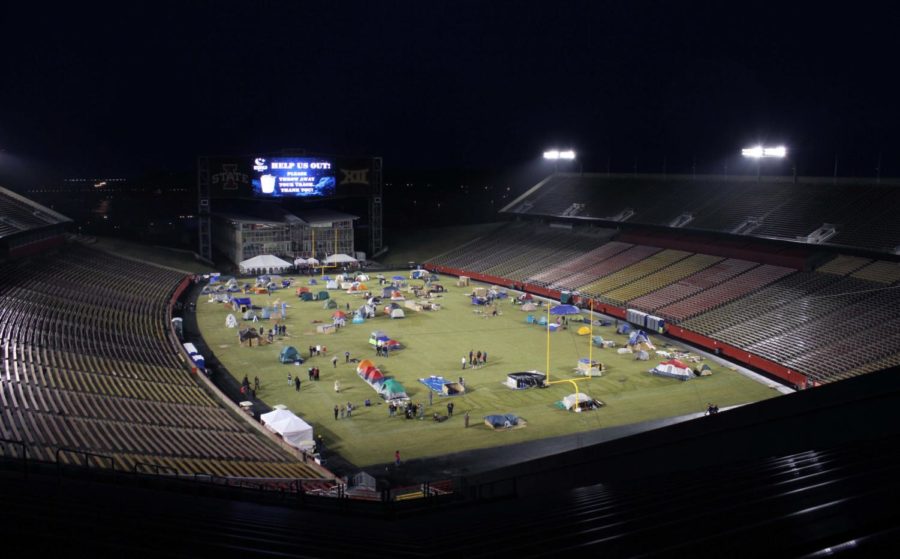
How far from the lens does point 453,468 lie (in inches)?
911

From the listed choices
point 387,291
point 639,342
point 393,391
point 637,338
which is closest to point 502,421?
point 393,391

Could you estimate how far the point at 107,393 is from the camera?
25656 mm

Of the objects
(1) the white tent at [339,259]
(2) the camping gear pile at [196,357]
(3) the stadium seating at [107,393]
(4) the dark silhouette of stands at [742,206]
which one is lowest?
(1) the white tent at [339,259]

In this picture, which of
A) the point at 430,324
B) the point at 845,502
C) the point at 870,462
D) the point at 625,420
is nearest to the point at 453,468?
the point at 625,420

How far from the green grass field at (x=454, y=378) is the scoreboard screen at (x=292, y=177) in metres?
23.3

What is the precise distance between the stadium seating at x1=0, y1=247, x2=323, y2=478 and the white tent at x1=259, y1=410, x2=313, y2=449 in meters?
0.57

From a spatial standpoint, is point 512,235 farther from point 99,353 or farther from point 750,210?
point 99,353

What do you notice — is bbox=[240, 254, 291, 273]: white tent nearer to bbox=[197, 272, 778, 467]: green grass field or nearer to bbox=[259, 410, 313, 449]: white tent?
bbox=[197, 272, 778, 467]: green grass field

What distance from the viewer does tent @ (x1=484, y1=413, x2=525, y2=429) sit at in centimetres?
2714

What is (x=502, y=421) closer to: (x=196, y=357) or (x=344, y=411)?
(x=344, y=411)

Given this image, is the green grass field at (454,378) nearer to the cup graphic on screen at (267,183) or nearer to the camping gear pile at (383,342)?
the camping gear pile at (383,342)

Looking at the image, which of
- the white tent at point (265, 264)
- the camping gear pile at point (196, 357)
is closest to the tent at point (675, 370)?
the camping gear pile at point (196, 357)

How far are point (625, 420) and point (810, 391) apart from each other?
17.6 meters

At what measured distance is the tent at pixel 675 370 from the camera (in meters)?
33.8
